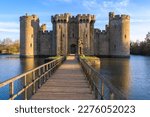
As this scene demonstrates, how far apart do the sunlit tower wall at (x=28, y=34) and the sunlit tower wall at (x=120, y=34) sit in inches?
686

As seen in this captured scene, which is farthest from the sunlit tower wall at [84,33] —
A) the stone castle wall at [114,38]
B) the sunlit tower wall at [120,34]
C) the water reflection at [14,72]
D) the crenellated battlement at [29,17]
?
the water reflection at [14,72]

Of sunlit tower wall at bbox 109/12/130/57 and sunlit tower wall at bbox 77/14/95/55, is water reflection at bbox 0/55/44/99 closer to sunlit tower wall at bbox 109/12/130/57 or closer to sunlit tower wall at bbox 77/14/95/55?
sunlit tower wall at bbox 77/14/95/55

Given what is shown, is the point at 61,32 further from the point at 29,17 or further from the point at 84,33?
the point at 29,17

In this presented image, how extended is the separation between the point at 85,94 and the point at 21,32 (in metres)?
59.4

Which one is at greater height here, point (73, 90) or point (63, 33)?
point (63, 33)

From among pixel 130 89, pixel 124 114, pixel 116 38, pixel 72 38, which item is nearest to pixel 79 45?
pixel 72 38

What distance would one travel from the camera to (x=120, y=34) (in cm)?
6531

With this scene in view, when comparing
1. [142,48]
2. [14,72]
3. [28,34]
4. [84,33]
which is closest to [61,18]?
[84,33]

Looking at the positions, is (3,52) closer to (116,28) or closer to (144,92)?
(116,28)

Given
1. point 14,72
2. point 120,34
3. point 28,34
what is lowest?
point 14,72

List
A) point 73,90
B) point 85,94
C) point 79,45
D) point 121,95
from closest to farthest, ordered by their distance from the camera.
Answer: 1. point 121,95
2. point 85,94
3. point 73,90
4. point 79,45

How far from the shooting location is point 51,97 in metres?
9.37

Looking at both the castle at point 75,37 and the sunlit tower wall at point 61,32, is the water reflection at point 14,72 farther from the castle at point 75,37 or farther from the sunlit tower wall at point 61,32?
the castle at point 75,37

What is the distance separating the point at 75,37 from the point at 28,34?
10.7 m
